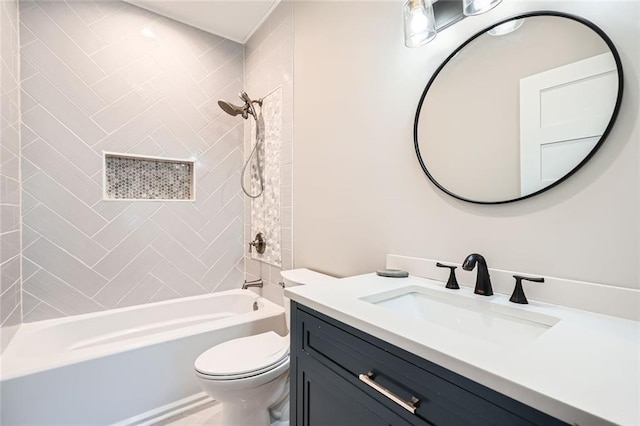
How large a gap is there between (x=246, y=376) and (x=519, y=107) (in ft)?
4.97

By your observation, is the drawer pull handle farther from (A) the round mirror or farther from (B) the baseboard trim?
(B) the baseboard trim

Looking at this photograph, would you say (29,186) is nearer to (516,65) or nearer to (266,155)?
(266,155)

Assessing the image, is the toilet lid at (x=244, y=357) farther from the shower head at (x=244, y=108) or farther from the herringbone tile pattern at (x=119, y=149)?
the shower head at (x=244, y=108)

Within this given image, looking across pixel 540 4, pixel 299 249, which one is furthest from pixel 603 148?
pixel 299 249

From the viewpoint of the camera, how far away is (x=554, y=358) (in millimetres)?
551

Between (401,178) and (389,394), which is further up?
(401,178)

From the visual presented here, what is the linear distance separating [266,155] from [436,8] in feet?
5.09

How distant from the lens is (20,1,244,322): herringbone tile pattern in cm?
189

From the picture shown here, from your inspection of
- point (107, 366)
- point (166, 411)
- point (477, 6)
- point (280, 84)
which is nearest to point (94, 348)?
point (107, 366)

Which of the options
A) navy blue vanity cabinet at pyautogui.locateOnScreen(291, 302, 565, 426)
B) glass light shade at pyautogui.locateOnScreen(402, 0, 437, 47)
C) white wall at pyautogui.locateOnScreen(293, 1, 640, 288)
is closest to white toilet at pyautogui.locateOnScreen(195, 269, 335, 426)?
navy blue vanity cabinet at pyautogui.locateOnScreen(291, 302, 565, 426)

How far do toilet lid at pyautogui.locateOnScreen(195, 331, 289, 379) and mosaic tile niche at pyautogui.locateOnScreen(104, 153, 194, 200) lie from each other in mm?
1428

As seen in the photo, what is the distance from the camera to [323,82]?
1.79 meters

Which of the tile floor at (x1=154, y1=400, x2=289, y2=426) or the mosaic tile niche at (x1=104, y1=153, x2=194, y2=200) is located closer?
the tile floor at (x1=154, y1=400, x2=289, y2=426)

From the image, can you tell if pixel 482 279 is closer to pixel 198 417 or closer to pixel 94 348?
pixel 198 417
